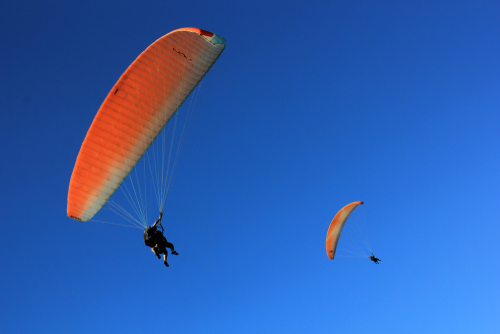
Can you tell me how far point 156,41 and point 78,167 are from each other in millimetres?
5181

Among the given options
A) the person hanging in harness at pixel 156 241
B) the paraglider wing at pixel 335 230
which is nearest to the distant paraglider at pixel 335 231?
the paraglider wing at pixel 335 230

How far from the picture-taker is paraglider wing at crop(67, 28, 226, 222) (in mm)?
12117

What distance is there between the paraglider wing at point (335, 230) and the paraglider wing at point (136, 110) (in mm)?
14674

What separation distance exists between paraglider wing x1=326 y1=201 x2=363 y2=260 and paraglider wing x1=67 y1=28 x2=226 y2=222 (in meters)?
14.7

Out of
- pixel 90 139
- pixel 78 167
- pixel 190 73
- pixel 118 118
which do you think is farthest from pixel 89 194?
pixel 190 73

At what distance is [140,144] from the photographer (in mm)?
13711

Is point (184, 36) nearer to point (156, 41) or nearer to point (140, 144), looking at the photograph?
point (156, 41)

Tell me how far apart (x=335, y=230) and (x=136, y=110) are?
56.6 ft

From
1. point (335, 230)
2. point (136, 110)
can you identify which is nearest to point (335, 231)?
point (335, 230)

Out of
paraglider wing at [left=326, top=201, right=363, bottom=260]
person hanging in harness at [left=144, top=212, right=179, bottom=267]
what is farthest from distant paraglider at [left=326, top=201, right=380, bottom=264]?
person hanging in harness at [left=144, top=212, right=179, bottom=267]

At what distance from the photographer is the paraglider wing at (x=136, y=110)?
12.1 metres

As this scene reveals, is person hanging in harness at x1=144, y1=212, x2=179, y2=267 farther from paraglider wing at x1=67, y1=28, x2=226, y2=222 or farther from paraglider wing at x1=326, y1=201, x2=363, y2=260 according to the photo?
paraglider wing at x1=326, y1=201, x2=363, y2=260

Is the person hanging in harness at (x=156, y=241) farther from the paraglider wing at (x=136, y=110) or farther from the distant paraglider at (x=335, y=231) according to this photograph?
the distant paraglider at (x=335, y=231)

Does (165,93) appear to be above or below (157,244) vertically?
above
